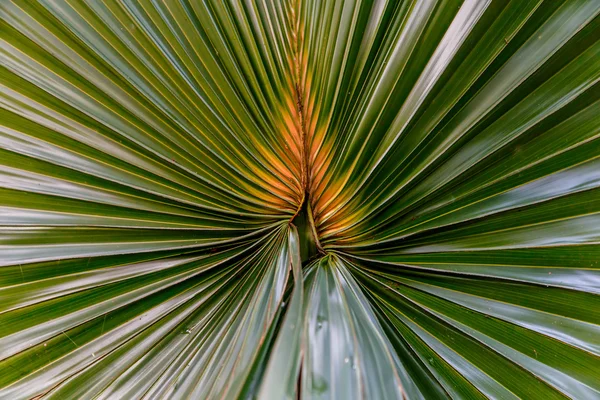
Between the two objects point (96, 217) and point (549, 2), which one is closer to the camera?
point (549, 2)

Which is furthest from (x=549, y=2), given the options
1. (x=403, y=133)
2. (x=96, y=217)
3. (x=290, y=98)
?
(x=96, y=217)

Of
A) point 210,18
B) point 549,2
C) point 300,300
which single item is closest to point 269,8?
point 210,18

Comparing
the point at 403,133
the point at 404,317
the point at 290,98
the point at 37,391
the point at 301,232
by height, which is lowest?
the point at 37,391

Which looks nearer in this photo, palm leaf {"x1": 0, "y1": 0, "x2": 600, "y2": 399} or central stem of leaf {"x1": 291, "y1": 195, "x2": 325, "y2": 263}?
palm leaf {"x1": 0, "y1": 0, "x2": 600, "y2": 399}

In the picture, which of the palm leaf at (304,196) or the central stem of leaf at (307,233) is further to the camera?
the central stem of leaf at (307,233)

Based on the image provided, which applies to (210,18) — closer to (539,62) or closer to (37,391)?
(539,62)

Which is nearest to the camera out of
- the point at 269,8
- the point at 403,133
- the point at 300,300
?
the point at 300,300

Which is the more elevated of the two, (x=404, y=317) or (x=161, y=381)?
(x=404, y=317)

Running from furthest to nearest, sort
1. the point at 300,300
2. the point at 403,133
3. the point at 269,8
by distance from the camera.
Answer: the point at 269,8 → the point at 403,133 → the point at 300,300
